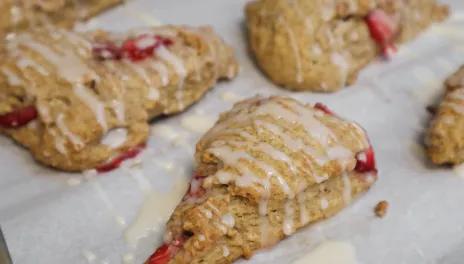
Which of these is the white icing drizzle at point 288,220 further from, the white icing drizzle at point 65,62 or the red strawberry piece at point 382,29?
the red strawberry piece at point 382,29

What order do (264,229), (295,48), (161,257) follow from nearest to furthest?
1. (161,257)
2. (264,229)
3. (295,48)

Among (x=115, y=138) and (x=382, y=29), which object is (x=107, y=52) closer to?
(x=115, y=138)

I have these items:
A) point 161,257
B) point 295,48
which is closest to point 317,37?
point 295,48

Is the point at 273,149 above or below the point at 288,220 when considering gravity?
above

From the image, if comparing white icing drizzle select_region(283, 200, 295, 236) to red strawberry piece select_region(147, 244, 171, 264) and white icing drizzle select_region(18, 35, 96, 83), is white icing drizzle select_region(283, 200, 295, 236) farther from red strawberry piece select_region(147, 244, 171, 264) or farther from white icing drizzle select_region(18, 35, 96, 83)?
white icing drizzle select_region(18, 35, 96, 83)

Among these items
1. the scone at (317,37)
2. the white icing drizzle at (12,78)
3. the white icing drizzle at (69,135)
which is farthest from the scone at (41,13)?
the scone at (317,37)
